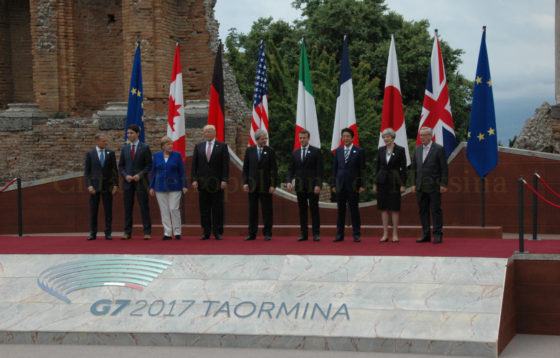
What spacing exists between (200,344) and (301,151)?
401cm

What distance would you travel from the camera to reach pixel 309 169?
9.28 m

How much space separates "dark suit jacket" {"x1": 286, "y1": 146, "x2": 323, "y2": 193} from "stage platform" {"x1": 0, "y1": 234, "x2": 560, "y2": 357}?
1526mm

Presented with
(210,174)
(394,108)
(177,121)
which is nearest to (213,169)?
(210,174)

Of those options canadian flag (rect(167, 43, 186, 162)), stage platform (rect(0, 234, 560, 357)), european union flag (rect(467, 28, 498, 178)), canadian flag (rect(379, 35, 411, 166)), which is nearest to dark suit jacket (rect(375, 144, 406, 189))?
stage platform (rect(0, 234, 560, 357))

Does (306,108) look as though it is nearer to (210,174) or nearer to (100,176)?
(210,174)

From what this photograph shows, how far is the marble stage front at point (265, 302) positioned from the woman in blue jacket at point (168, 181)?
2267 mm

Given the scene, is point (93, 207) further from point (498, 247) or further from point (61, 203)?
point (498, 247)

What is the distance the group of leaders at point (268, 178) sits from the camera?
877 cm

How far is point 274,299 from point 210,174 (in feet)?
11.8

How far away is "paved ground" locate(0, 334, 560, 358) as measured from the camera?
5660 mm

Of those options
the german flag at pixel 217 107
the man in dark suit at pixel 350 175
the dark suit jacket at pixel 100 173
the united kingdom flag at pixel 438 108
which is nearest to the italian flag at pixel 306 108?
the german flag at pixel 217 107

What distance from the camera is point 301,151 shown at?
9312 mm

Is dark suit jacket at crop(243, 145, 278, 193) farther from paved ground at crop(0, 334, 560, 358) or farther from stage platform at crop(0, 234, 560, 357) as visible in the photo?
paved ground at crop(0, 334, 560, 358)

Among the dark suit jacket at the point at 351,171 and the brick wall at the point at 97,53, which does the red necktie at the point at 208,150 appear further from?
the brick wall at the point at 97,53
